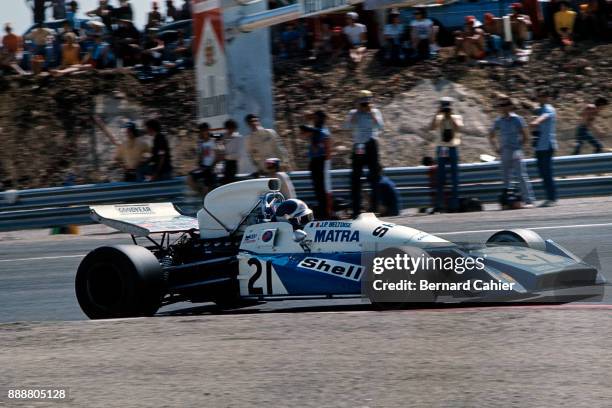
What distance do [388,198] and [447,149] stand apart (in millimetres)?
1042

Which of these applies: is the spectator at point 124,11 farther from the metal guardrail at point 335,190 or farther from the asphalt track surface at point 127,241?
the asphalt track surface at point 127,241

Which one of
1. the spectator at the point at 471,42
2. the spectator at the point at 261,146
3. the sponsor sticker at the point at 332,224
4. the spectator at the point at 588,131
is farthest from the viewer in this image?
the spectator at the point at 471,42

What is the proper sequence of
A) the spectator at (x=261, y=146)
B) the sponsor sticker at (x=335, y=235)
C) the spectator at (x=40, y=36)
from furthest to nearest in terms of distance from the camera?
the spectator at (x=40, y=36) < the spectator at (x=261, y=146) < the sponsor sticker at (x=335, y=235)

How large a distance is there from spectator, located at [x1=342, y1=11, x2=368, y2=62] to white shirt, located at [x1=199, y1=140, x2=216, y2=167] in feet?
18.2

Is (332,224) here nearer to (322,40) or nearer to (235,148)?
(235,148)

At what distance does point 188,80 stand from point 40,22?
3060 mm

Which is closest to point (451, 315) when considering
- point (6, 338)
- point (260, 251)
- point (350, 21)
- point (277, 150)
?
point (260, 251)

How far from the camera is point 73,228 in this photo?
15.6m

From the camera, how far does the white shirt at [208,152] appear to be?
15141 millimetres

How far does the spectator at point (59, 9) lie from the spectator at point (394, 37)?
20.0 feet

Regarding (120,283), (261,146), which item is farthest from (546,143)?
(120,283)

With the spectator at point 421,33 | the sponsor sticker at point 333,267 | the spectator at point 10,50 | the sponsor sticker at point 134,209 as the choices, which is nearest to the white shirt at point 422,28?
the spectator at point 421,33

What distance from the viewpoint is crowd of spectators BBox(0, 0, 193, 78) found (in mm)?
19906

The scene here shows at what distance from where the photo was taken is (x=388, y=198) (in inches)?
580
